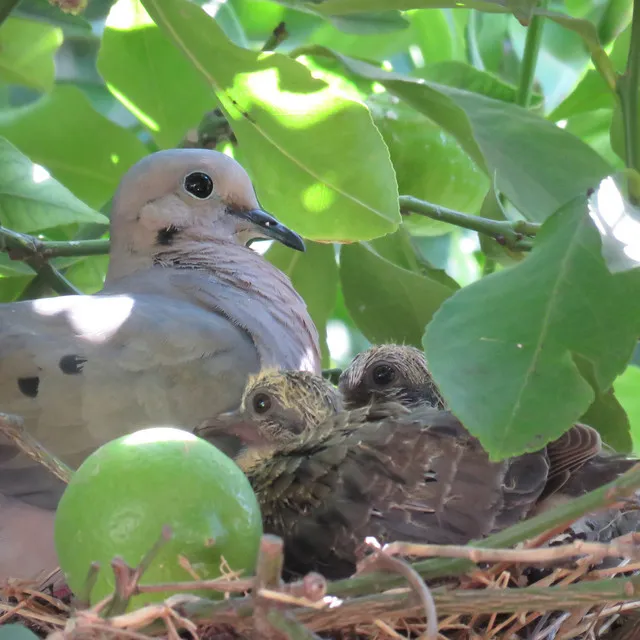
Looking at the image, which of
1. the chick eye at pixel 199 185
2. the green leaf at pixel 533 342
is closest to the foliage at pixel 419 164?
the green leaf at pixel 533 342

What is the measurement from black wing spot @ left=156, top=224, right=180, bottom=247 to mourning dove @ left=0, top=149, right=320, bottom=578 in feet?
0.12

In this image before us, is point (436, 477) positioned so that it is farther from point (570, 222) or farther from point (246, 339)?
point (246, 339)

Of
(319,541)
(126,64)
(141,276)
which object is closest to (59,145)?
(126,64)

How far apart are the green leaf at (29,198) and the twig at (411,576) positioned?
69cm

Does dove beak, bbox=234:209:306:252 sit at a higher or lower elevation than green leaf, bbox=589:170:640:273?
lower

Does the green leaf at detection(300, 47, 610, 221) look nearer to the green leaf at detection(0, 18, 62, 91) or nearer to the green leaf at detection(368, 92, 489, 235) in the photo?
the green leaf at detection(368, 92, 489, 235)

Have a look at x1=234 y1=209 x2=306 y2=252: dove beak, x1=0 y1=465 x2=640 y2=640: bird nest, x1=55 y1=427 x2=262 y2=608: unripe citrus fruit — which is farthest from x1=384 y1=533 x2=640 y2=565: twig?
x1=234 y1=209 x2=306 y2=252: dove beak

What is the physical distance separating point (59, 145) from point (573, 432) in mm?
985

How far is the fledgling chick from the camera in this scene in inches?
34.5

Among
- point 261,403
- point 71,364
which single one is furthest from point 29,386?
point 261,403

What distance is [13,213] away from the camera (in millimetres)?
1221

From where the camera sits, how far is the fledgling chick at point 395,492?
0.88m

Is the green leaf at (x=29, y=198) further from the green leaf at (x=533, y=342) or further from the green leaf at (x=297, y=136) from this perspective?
the green leaf at (x=533, y=342)

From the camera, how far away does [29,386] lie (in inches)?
42.6
